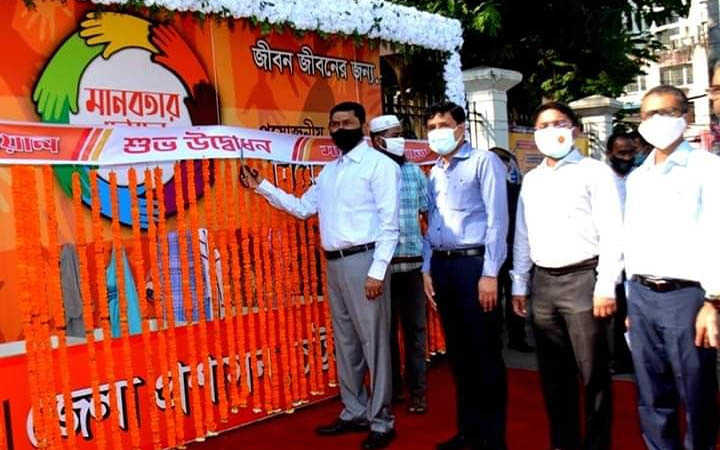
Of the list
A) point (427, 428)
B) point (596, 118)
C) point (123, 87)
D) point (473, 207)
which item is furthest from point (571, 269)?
point (596, 118)

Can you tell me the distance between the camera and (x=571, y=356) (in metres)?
3.62

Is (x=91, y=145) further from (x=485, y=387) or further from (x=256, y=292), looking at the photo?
(x=485, y=387)

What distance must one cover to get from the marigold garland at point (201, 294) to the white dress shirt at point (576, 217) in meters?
1.83

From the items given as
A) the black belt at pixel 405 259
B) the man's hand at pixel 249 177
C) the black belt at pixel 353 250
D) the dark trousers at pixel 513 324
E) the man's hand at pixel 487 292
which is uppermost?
the man's hand at pixel 249 177

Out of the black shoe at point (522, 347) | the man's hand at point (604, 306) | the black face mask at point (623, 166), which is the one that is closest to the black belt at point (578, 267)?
the man's hand at point (604, 306)

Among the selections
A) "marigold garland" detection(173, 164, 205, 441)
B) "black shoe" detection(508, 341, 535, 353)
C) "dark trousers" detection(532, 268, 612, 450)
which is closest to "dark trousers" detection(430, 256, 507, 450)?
"dark trousers" detection(532, 268, 612, 450)

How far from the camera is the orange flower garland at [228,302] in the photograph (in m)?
4.50

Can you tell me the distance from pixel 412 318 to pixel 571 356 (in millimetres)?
1520

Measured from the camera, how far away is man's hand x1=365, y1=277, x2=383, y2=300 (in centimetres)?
412

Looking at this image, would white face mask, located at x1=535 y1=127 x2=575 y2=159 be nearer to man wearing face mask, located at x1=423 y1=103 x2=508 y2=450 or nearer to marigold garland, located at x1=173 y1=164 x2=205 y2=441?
man wearing face mask, located at x1=423 y1=103 x2=508 y2=450

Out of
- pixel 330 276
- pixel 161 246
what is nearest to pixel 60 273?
pixel 161 246

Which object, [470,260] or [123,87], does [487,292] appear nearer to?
[470,260]

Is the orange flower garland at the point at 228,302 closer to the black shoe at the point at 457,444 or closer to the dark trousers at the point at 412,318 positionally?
the dark trousers at the point at 412,318

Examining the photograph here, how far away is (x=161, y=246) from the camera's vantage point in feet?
13.9
